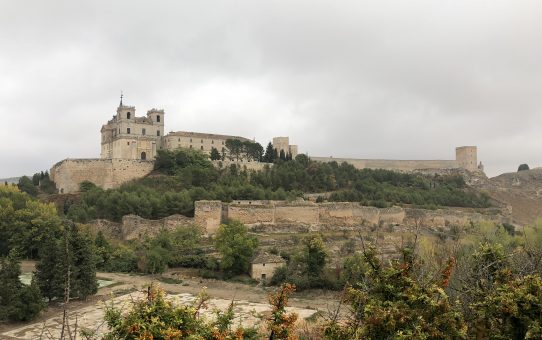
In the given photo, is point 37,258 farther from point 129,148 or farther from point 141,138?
point 141,138

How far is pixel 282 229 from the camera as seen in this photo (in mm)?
35844

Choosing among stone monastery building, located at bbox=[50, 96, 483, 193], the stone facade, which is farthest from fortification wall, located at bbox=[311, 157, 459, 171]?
stone monastery building, located at bbox=[50, 96, 483, 193]

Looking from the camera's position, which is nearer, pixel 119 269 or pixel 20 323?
pixel 20 323

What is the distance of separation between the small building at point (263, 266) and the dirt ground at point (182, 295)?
1.22m

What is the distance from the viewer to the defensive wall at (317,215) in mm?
33438

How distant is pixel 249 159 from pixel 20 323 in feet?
115

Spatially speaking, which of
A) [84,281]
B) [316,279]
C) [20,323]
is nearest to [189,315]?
[20,323]

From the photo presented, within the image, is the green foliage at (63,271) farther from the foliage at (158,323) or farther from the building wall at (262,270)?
the foliage at (158,323)

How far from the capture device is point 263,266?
2603 cm

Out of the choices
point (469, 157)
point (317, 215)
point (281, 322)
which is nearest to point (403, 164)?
point (469, 157)

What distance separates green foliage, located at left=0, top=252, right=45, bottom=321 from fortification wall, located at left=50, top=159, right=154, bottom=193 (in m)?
24.6

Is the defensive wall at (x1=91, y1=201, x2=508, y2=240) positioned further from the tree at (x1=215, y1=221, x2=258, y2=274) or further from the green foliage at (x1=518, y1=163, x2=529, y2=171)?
the green foliage at (x1=518, y1=163, x2=529, y2=171)

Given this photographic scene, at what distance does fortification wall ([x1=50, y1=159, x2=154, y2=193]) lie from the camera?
139 ft

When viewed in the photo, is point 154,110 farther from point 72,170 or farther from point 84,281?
point 84,281
